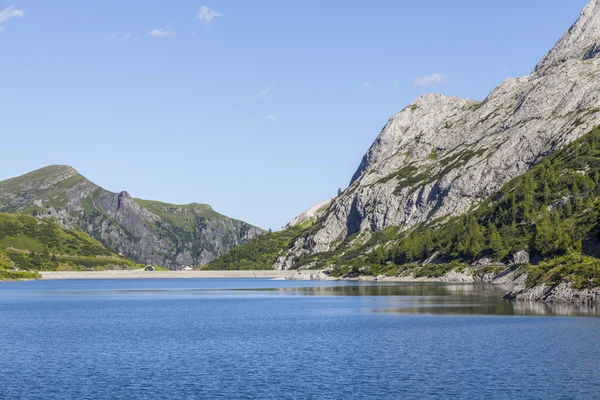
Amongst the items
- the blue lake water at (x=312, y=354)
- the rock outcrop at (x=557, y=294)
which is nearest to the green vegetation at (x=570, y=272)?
the rock outcrop at (x=557, y=294)

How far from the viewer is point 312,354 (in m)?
79.1

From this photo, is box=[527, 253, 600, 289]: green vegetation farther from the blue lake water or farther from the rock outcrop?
the blue lake water

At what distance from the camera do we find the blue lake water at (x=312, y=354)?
194ft

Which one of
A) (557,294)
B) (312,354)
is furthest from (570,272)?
(312,354)

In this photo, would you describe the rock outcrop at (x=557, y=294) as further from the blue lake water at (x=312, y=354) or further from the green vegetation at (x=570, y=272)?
the blue lake water at (x=312, y=354)

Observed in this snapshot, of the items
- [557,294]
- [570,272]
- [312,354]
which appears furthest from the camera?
[570,272]

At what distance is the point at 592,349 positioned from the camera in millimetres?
Answer: 75562

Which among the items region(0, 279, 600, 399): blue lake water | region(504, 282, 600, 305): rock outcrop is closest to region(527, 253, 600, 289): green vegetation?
region(504, 282, 600, 305): rock outcrop

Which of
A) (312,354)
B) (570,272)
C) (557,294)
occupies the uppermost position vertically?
(570,272)

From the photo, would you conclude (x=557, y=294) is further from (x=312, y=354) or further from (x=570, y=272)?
(x=312, y=354)

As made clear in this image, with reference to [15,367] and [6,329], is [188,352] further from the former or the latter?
[6,329]

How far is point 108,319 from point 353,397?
81682mm

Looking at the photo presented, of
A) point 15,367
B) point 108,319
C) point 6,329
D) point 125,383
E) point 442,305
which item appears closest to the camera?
point 125,383

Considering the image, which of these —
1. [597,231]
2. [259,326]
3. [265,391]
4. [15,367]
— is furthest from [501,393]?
[597,231]
